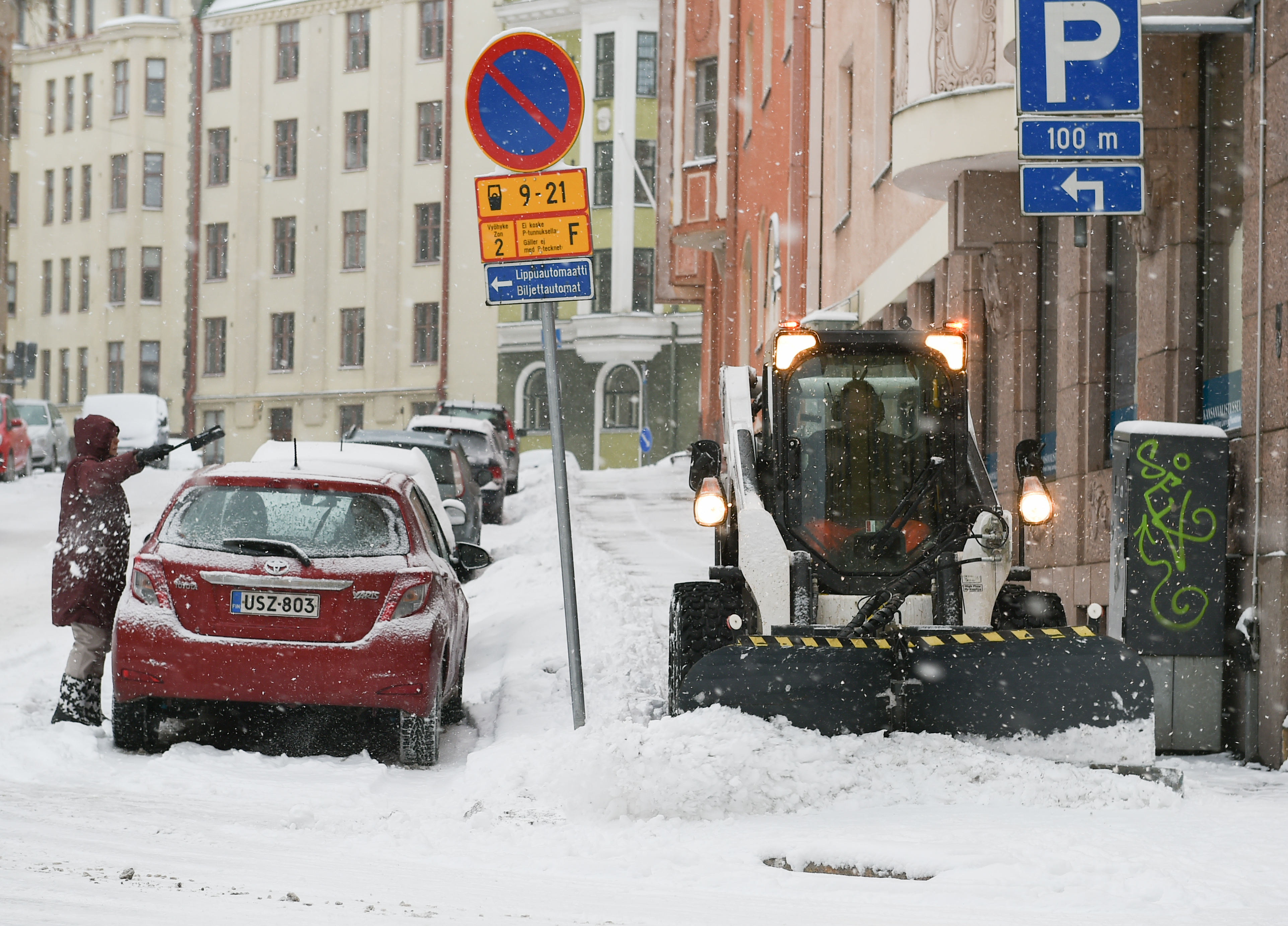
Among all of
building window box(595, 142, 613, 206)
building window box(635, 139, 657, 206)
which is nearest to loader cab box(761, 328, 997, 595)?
building window box(635, 139, 657, 206)

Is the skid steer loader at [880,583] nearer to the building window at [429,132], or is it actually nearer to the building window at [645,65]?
the building window at [645,65]

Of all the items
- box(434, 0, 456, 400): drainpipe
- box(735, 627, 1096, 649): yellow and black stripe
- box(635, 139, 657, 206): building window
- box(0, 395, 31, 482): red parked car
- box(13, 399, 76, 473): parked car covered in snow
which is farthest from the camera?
box(434, 0, 456, 400): drainpipe

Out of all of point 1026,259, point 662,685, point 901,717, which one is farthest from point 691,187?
point 901,717

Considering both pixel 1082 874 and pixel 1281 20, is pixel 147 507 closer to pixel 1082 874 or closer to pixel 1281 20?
pixel 1281 20

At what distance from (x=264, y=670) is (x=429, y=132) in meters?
51.5

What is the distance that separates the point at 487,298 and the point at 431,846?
3.52 meters

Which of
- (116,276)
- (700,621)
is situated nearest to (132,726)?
(700,621)

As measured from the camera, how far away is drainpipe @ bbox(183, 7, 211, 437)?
2464 inches

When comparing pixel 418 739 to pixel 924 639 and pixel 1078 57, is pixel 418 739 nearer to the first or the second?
pixel 924 639

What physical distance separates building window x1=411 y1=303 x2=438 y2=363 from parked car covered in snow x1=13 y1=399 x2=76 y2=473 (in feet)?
62.1

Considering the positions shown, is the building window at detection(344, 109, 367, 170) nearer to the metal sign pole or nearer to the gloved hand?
the gloved hand

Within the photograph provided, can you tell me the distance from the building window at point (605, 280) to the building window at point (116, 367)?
61.5 ft

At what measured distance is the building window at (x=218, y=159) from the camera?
6231 cm

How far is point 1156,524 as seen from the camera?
32.1ft
